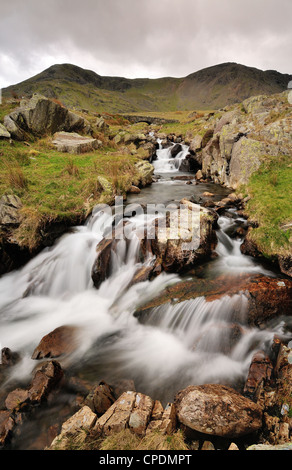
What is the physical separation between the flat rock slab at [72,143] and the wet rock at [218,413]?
57.1ft

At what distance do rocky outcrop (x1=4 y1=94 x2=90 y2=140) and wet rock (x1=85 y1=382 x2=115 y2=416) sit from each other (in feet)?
58.0

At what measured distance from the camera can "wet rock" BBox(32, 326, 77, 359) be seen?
516 centimetres

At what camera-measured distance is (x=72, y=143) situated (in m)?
17.3

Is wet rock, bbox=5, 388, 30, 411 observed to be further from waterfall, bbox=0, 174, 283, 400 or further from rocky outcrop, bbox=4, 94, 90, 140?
rocky outcrop, bbox=4, 94, 90, 140

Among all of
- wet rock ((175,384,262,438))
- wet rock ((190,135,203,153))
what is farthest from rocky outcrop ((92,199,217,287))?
wet rock ((190,135,203,153))

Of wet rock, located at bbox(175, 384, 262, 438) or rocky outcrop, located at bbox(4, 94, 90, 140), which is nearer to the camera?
wet rock, located at bbox(175, 384, 262, 438)

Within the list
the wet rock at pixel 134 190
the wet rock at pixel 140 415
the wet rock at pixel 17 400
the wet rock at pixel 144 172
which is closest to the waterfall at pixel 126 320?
the wet rock at pixel 17 400

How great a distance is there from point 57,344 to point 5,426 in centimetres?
182

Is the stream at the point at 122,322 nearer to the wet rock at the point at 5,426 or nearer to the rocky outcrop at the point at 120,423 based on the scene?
the wet rock at the point at 5,426

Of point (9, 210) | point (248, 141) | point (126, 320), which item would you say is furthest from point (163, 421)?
point (248, 141)

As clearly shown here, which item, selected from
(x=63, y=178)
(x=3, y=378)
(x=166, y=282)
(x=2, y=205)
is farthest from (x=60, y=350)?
(x=63, y=178)

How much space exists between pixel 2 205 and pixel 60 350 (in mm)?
6181

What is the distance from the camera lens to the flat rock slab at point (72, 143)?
54.4ft
